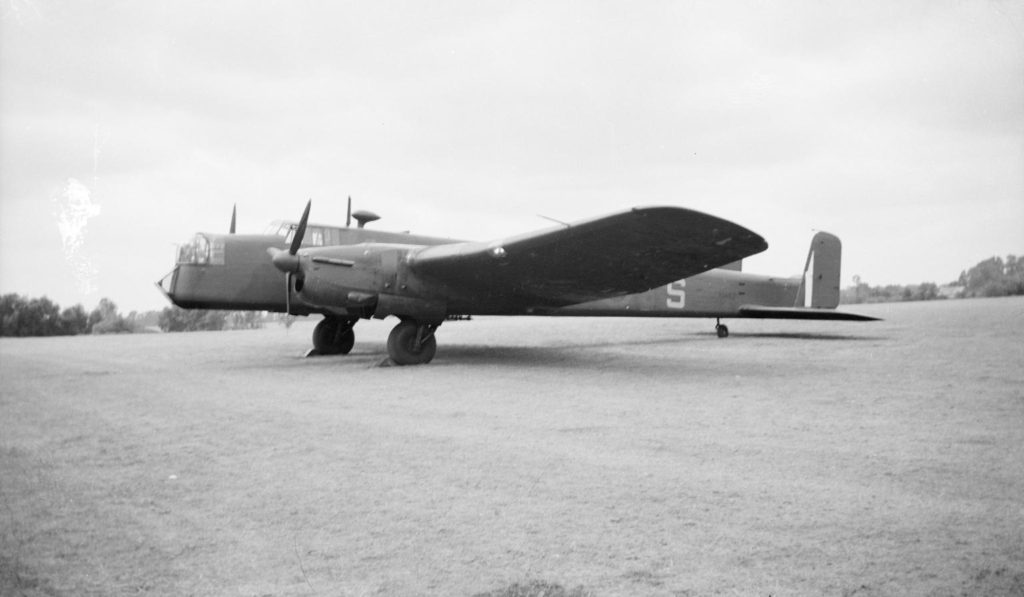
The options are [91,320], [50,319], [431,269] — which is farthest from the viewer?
[91,320]

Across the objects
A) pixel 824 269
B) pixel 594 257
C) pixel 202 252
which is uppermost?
pixel 824 269

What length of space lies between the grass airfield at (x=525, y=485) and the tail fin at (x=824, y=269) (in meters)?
7.20

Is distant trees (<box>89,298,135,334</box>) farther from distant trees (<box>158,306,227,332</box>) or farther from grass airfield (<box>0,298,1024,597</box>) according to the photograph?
grass airfield (<box>0,298,1024,597</box>)

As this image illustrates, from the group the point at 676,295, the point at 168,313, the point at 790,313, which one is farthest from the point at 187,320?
the point at 790,313

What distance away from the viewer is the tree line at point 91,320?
18344 millimetres

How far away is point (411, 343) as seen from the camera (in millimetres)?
10883

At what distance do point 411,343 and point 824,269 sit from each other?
33.0ft

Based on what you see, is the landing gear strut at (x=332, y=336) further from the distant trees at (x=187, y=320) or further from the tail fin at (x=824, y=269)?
the distant trees at (x=187, y=320)

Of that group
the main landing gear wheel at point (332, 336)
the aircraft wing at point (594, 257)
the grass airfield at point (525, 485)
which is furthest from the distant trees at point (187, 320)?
the grass airfield at point (525, 485)

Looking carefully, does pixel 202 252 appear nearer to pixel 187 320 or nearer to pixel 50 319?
pixel 50 319

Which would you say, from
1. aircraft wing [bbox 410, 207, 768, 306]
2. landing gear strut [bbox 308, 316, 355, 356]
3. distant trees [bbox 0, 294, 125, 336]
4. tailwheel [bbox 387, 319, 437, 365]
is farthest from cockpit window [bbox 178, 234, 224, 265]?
distant trees [bbox 0, 294, 125, 336]

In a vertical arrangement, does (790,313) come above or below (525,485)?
above

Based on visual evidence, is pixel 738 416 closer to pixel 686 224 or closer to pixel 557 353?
pixel 686 224

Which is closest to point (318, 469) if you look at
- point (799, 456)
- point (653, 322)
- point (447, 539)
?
point (447, 539)
